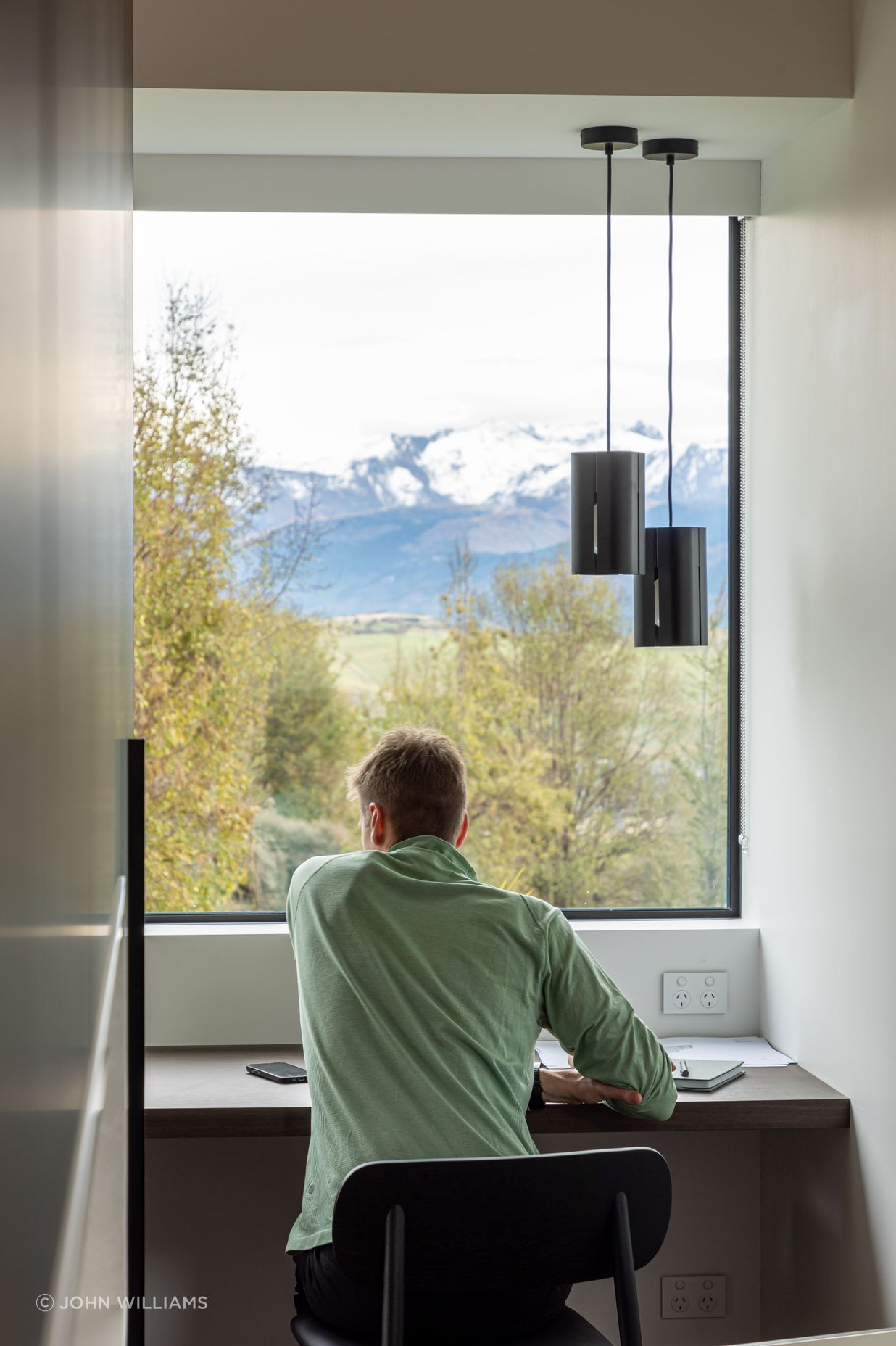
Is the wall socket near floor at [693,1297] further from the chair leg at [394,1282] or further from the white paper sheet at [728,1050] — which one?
the chair leg at [394,1282]

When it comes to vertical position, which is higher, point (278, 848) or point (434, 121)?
point (434, 121)

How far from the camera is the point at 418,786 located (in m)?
2.04

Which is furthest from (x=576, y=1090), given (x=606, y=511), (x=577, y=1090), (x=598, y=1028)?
(x=606, y=511)

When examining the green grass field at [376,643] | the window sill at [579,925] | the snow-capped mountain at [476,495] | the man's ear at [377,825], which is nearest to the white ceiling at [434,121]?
the snow-capped mountain at [476,495]

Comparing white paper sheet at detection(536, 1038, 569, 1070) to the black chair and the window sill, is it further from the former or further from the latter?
the black chair

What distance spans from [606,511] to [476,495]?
0.46m

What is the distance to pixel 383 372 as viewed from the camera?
2.69 metres

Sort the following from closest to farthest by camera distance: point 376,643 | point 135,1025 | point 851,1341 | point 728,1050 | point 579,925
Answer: point 851,1341 < point 135,1025 < point 728,1050 < point 579,925 < point 376,643

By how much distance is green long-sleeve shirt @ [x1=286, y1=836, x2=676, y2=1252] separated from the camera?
176 centimetres

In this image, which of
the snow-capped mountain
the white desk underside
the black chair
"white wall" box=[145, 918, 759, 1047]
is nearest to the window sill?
"white wall" box=[145, 918, 759, 1047]

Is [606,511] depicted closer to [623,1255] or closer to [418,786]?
[418,786]

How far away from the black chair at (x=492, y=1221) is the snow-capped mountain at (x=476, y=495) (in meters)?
1.39

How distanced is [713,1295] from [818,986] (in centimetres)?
79

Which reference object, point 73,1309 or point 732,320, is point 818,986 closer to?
point 732,320
